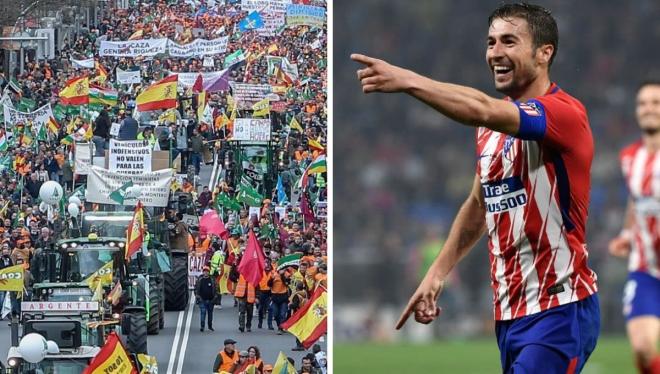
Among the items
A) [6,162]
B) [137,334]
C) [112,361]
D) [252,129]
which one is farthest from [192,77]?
[112,361]

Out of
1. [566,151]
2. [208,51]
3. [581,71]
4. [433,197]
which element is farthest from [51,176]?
[581,71]

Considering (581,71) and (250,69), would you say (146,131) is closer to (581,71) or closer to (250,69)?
(250,69)

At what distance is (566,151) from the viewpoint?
4211mm

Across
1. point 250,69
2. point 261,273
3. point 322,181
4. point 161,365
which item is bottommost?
point 161,365

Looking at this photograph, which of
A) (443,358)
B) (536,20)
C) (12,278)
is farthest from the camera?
(443,358)

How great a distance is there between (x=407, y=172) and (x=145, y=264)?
13.1 metres

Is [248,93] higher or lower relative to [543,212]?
higher

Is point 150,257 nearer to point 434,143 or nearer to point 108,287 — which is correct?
point 108,287

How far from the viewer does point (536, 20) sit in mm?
4371

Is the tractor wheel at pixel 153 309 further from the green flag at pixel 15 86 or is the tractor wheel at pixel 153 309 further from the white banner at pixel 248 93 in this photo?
the green flag at pixel 15 86

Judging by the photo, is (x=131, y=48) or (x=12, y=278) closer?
(x=131, y=48)

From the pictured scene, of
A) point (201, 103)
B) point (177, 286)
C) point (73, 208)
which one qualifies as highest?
point (201, 103)

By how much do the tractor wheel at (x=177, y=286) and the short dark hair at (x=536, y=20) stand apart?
2625mm

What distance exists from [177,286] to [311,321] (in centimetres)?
69
